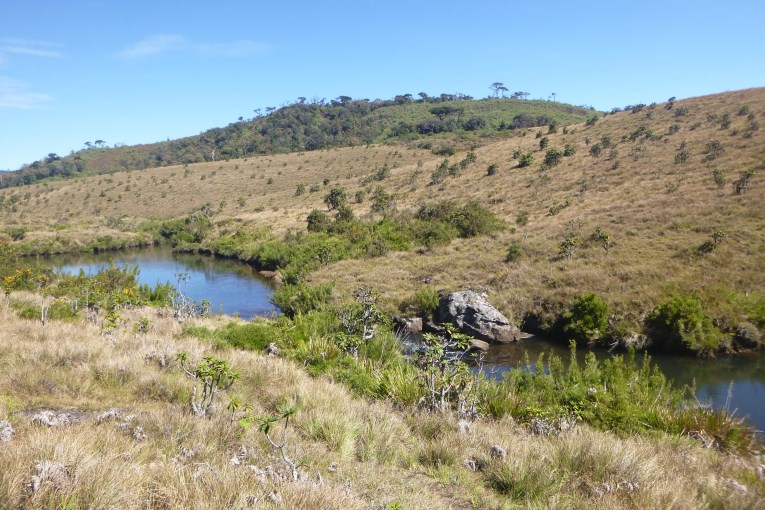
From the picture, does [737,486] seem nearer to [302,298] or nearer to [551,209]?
[302,298]

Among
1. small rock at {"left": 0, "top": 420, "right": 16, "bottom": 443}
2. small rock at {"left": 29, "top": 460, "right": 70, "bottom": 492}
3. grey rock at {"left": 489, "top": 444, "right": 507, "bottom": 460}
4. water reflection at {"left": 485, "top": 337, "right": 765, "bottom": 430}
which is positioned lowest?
water reflection at {"left": 485, "top": 337, "right": 765, "bottom": 430}

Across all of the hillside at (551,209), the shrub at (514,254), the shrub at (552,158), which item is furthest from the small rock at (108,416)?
the shrub at (552,158)

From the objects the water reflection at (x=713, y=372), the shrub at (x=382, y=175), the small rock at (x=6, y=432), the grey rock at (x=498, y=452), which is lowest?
the water reflection at (x=713, y=372)

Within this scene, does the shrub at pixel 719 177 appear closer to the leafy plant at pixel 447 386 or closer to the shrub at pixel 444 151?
the leafy plant at pixel 447 386

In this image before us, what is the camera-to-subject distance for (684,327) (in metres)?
16.2

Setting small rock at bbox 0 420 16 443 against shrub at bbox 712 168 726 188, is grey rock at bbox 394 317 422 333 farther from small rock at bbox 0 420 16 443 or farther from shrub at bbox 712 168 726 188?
shrub at bbox 712 168 726 188

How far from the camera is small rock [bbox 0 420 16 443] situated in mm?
3994

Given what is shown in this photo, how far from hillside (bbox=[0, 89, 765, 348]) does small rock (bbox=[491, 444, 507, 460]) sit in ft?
45.5

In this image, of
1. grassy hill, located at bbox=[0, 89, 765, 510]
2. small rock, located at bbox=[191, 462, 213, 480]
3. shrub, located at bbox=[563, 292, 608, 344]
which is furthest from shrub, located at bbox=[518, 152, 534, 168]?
small rock, located at bbox=[191, 462, 213, 480]

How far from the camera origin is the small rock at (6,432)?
13.1 ft

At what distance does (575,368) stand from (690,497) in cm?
508

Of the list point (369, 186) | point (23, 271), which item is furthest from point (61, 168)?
point (23, 271)

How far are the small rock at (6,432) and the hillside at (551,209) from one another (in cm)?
1762

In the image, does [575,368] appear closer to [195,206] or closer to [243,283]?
[243,283]
